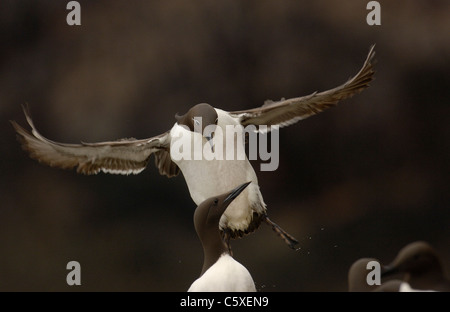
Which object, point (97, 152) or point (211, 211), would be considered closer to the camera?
point (211, 211)

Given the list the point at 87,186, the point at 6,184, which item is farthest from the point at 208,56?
the point at 6,184

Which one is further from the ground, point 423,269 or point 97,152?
point 97,152

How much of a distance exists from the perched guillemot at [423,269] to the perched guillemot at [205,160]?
0.99 meters

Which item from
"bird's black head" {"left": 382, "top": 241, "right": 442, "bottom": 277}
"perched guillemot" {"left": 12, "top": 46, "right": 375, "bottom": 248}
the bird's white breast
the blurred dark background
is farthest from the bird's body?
the blurred dark background

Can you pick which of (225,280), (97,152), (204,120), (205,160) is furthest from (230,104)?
(225,280)

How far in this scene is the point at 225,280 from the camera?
341 cm

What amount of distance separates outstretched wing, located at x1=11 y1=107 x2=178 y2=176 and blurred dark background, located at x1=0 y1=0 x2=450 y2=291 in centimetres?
142

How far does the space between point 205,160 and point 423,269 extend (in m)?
1.16

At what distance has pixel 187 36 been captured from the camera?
19.8ft

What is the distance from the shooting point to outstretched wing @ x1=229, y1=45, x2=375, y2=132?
4234mm

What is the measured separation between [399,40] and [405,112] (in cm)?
46

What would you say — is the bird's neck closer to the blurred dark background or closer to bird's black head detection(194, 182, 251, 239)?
bird's black head detection(194, 182, 251, 239)

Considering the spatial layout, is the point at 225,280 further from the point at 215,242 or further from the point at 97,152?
the point at 97,152


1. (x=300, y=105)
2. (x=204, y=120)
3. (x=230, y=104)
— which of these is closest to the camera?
(x=204, y=120)
